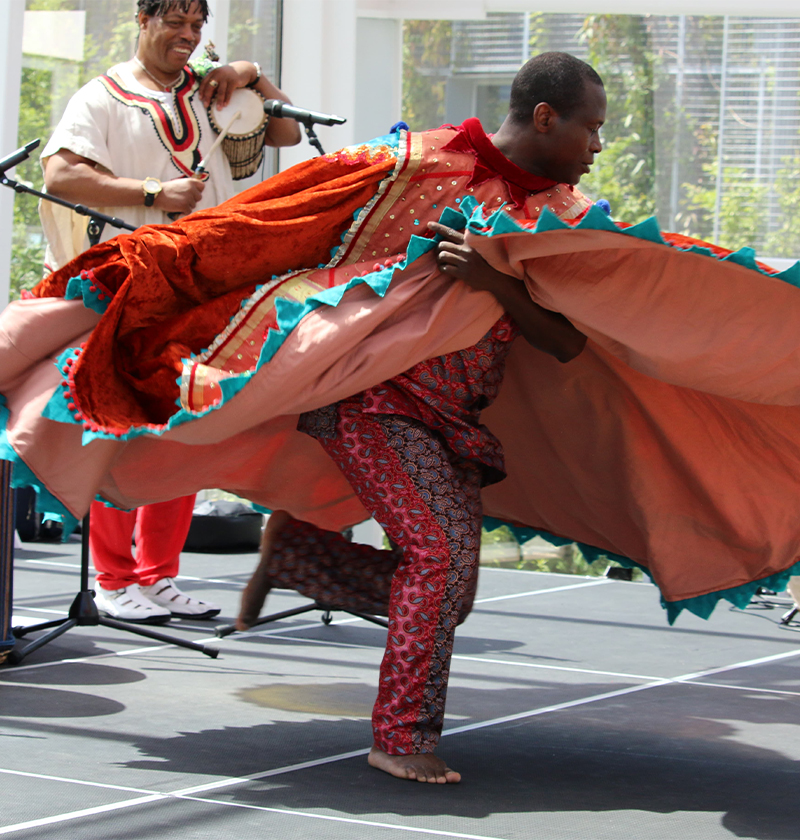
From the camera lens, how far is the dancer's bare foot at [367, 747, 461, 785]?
99.0 inches

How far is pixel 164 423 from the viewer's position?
2.59m

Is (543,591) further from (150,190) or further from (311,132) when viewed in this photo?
(150,190)

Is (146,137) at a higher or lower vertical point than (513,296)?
higher

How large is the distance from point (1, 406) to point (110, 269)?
15.4 inches

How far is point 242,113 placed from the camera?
4.12 m

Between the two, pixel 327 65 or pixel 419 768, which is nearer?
pixel 419 768

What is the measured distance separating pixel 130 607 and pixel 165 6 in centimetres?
193

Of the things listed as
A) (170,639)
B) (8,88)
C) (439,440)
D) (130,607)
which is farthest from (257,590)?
(8,88)

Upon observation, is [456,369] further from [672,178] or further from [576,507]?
[672,178]

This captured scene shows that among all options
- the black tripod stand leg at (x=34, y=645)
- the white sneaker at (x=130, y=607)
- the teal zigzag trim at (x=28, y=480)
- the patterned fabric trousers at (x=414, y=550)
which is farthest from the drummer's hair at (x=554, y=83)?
the white sneaker at (x=130, y=607)

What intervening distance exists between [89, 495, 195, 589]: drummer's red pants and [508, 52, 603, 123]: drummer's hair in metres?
2.06

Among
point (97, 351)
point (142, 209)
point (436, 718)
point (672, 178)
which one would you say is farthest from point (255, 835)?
point (672, 178)

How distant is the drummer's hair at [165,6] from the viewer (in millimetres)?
3914

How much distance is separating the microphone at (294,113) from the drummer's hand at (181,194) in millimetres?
365
